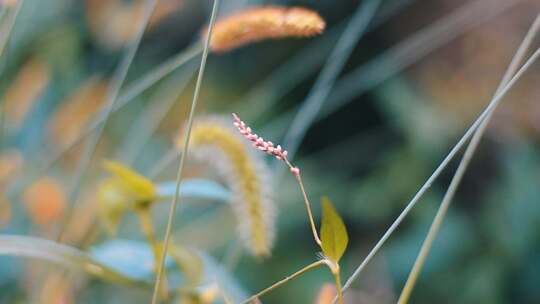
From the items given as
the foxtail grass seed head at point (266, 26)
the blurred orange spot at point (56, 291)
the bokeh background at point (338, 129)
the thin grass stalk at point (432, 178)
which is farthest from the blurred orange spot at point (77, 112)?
the thin grass stalk at point (432, 178)

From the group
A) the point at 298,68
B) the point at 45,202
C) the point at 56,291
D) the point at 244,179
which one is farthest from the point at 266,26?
the point at 298,68

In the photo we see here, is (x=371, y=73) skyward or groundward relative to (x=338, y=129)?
skyward

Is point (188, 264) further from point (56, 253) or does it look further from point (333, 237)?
point (333, 237)

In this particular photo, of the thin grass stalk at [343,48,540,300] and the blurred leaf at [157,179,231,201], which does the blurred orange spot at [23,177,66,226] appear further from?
the thin grass stalk at [343,48,540,300]

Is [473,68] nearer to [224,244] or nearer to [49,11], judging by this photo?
[224,244]

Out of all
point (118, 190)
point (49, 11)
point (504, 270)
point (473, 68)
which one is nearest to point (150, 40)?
point (49, 11)

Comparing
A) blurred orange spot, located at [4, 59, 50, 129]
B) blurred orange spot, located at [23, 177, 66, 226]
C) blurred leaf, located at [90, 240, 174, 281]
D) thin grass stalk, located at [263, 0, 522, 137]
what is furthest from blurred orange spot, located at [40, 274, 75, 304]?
thin grass stalk, located at [263, 0, 522, 137]
